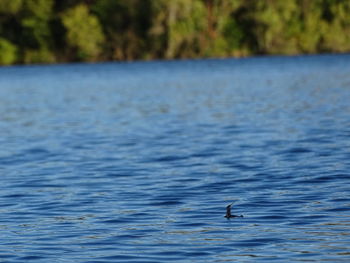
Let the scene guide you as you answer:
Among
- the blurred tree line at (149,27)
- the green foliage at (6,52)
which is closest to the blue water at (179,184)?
the blurred tree line at (149,27)

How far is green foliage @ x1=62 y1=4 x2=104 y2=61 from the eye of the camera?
12631 cm

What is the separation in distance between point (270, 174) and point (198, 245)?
22.7ft

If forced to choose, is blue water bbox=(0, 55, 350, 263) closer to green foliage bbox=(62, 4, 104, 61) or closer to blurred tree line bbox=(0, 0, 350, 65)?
Result: blurred tree line bbox=(0, 0, 350, 65)

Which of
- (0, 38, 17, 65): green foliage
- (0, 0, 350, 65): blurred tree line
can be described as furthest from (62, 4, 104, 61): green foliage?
(0, 38, 17, 65): green foliage

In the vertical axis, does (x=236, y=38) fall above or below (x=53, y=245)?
below

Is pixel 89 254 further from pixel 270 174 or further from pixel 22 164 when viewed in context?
pixel 22 164

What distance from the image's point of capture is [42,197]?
17859 millimetres

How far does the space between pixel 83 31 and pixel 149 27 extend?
11890 millimetres

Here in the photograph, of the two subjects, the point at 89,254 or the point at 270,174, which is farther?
the point at 270,174

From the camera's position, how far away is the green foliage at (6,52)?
12756 centimetres

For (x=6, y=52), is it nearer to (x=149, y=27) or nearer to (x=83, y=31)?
(x=83, y=31)

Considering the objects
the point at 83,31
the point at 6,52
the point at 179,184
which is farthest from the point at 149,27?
the point at 179,184

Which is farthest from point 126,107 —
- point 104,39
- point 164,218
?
point 104,39

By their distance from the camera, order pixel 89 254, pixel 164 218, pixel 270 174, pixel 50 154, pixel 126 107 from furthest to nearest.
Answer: pixel 126 107
pixel 50 154
pixel 270 174
pixel 164 218
pixel 89 254
